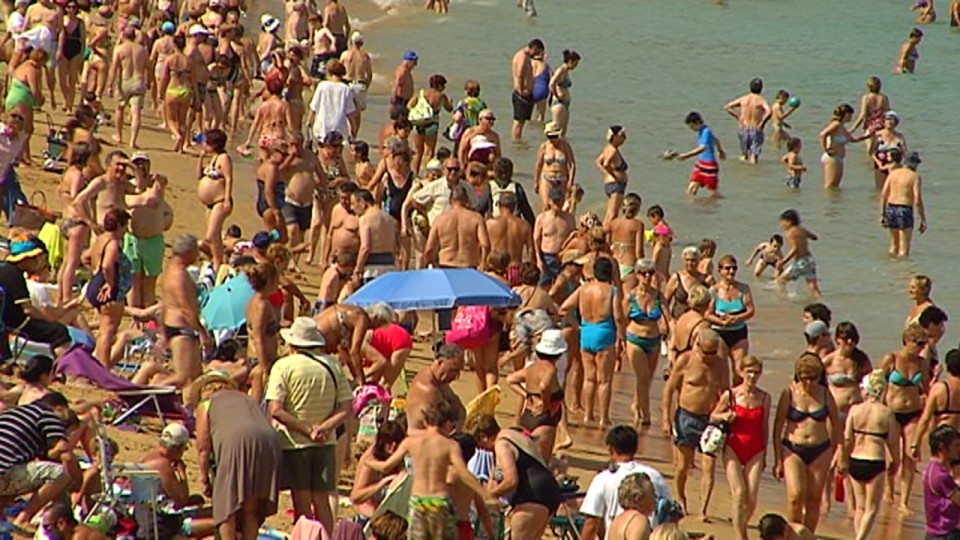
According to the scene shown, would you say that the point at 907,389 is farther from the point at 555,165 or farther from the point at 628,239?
the point at 555,165

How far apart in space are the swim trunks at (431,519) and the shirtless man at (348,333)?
2472 mm

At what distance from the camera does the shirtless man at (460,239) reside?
47.4ft

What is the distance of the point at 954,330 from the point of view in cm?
1822

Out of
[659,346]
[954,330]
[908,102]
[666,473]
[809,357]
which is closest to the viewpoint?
[809,357]

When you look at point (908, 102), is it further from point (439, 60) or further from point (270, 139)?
point (270, 139)

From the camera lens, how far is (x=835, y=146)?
24.4 metres

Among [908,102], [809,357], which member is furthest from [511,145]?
[809,357]

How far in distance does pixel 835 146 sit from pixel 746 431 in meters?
13.5

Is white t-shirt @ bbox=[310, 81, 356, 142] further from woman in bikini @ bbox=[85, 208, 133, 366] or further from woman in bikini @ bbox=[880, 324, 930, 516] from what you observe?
woman in bikini @ bbox=[880, 324, 930, 516]

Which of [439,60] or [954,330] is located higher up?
[439,60]

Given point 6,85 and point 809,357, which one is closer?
point 809,357

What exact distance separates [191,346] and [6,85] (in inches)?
313

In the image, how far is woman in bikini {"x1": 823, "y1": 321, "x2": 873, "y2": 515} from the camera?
12.2 meters

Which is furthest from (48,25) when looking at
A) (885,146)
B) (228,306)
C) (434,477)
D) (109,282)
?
(434,477)
